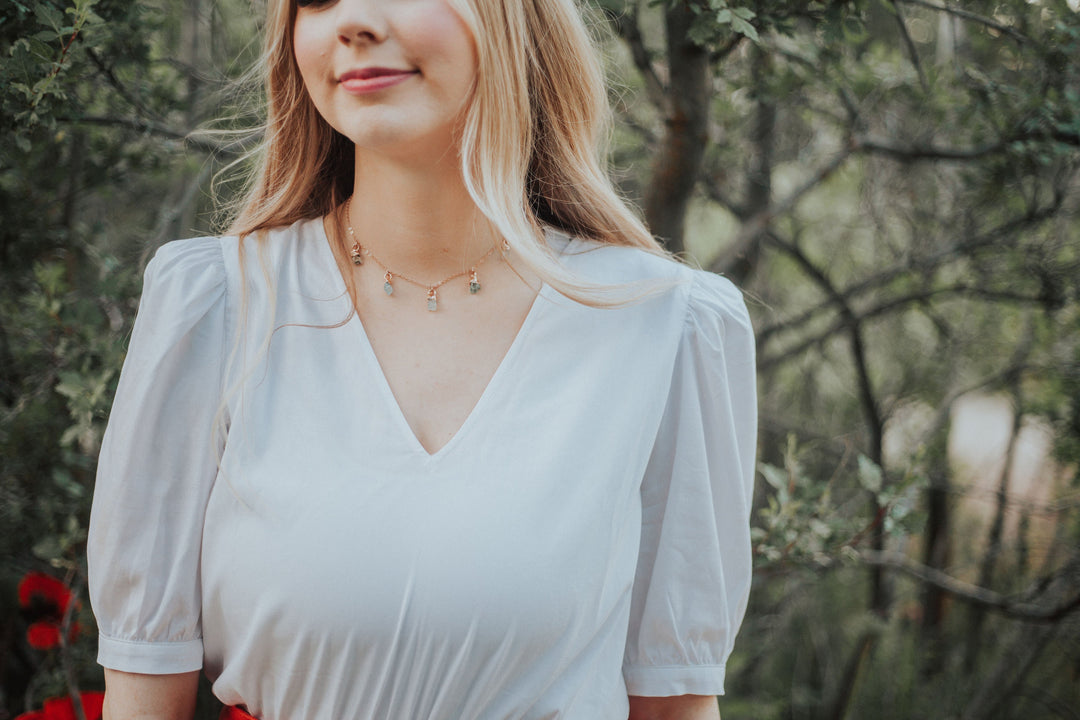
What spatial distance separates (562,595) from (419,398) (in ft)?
1.13

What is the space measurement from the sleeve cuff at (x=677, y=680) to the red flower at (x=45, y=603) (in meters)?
1.20

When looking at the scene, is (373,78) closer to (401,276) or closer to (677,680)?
(401,276)

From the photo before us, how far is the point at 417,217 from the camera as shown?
1311mm

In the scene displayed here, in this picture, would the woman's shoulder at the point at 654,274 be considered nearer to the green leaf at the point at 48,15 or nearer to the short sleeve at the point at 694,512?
the short sleeve at the point at 694,512

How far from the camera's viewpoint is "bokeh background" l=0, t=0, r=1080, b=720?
175cm

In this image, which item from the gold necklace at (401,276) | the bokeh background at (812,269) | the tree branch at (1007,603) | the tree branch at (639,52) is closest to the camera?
the gold necklace at (401,276)

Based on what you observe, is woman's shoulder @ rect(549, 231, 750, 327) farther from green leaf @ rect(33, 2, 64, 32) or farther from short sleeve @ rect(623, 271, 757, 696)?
green leaf @ rect(33, 2, 64, 32)

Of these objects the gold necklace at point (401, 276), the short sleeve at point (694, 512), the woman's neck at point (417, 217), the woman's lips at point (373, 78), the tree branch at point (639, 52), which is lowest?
the short sleeve at point (694, 512)

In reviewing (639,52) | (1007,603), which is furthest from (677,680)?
(1007,603)

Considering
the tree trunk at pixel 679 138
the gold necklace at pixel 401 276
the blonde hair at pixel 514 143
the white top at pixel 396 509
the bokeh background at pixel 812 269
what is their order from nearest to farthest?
the white top at pixel 396 509 < the blonde hair at pixel 514 143 < the gold necklace at pixel 401 276 < the bokeh background at pixel 812 269 < the tree trunk at pixel 679 138

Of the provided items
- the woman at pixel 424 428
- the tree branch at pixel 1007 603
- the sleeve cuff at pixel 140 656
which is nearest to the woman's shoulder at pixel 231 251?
the woman at pixel 424 428

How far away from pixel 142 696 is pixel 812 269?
231 cm

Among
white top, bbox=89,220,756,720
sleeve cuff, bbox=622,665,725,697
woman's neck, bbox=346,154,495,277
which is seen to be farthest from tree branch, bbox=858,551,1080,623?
woman's neck, bbox=346,154,495,277

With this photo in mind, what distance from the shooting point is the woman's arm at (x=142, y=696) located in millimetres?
1173
